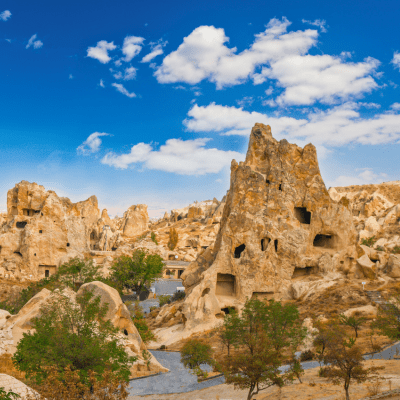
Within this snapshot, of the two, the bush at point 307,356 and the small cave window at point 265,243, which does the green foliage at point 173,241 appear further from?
the bush at point 307,356

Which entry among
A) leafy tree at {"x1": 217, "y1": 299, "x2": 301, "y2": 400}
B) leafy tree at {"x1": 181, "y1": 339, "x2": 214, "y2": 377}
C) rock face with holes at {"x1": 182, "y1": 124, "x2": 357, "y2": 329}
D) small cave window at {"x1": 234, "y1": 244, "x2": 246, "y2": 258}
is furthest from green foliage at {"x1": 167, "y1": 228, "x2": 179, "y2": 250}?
leafy tree at {"x1": 181, "y1": 339, "x2": 214, "y2": 377}

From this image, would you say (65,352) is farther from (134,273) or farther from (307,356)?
(134,273)

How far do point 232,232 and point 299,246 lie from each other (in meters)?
5.71

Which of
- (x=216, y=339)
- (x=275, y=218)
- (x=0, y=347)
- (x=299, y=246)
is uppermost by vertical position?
(x=275, y=218)

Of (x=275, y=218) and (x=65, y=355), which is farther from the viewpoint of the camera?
(x=275, y=218)

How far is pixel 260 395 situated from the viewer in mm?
14148

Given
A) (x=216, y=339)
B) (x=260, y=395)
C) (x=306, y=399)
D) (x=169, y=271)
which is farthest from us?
(x=169, y=271)

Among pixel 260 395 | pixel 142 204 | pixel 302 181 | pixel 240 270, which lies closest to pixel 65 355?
→ pixel 260 395

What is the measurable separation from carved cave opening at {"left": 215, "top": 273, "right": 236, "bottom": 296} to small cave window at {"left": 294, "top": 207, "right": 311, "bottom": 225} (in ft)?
26.7

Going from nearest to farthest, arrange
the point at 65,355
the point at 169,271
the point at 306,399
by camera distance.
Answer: the point at 65,355
the point at 306,399
the point at 169,271

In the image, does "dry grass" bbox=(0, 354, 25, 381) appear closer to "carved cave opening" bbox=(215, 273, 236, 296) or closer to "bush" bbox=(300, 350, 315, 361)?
"bush" bbox=(300, 350, 315, 361)

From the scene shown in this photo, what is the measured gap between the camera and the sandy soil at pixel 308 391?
476 inches

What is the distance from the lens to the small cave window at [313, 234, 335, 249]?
32281 millimetres

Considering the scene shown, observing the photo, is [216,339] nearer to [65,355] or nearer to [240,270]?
[240,270]
